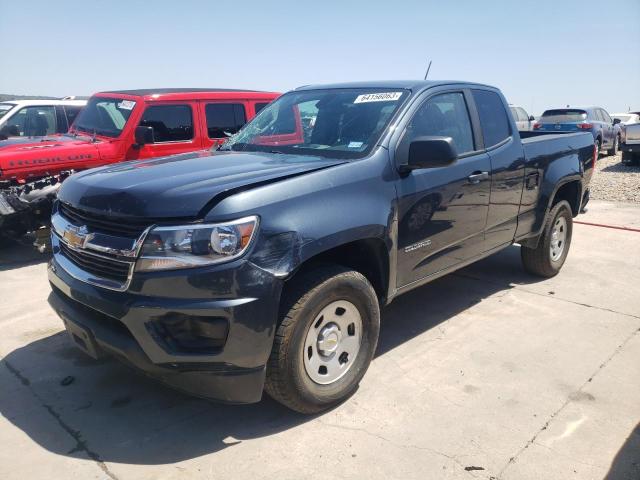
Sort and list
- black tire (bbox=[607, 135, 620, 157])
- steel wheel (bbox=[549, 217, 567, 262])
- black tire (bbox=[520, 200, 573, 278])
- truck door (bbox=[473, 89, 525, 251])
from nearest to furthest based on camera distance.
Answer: truck door (bbox=[473, 89, 525, 251]), black tire (bbox=[520, 200, 573, 278]), steel wheel (bbox=[549, 217, 567, 262]), black tire (bbox=[607, 135, 620, 157])

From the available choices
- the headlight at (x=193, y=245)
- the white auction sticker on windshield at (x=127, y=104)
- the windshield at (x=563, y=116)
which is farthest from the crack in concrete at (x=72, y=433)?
the windshield at (x=563, y=116)

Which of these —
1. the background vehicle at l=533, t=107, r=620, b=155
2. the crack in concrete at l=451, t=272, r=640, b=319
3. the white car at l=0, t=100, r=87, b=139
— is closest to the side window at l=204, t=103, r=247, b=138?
the white car at l=0, t=100, r=87, b=139

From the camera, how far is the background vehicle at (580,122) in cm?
1553

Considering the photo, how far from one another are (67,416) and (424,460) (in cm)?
202

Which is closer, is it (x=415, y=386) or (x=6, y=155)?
(x=415, y=386)

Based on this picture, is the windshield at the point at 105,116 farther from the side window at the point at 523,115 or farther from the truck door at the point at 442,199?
the side window at the point at 523,115

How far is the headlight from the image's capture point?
2438 millimetres

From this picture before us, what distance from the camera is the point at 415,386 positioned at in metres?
3.33

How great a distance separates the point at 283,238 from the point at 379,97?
62.5 inches

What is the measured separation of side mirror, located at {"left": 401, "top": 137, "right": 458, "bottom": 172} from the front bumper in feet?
4.10

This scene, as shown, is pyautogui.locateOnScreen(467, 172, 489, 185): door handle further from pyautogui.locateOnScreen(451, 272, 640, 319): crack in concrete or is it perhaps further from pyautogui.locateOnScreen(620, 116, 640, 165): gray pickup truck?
pyautogui.locateOnScreen(620, 116, 640, 165): gray pickup truck

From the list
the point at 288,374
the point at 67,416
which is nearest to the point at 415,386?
the point at 288,374

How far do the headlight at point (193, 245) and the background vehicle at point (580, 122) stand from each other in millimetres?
14926

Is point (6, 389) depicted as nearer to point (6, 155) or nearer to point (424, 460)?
point (424, 460)
